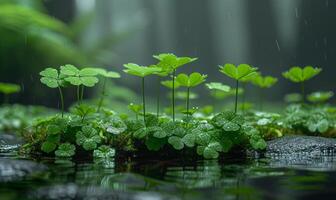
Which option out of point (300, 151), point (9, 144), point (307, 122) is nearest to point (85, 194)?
point (300, 151)

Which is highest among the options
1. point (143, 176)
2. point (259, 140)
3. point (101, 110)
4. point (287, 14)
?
point (287, 14)

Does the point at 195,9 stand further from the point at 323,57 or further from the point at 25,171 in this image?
the point at 25,171

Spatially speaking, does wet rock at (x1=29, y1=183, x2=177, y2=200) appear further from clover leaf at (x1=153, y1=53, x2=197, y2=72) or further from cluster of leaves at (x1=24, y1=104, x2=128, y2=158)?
clover leaf at (x1=153, y1=53, x2=197, y2=72)

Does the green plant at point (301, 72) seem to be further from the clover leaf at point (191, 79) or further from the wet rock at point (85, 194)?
the wet rock at point (85, 194)

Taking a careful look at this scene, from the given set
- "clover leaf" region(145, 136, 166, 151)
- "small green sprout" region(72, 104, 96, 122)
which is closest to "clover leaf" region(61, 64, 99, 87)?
"small green sprout" region(72, 104, 96, 122)

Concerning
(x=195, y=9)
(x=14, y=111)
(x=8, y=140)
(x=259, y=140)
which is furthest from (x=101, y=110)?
(x=195, y=9)

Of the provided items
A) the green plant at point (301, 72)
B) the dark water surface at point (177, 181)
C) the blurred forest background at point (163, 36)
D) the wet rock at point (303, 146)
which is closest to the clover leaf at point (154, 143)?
the dark water surface at point (177, 181)
